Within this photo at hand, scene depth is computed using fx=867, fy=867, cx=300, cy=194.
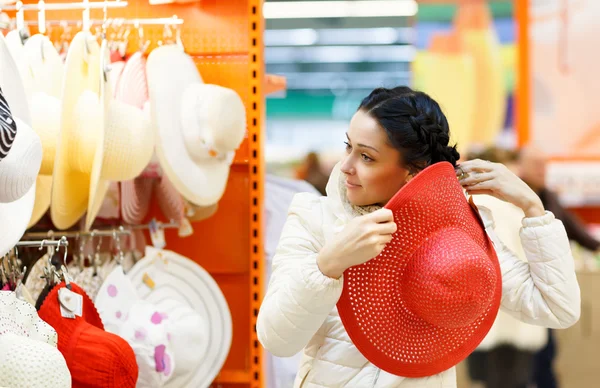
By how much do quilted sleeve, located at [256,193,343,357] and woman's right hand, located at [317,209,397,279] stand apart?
35 millimetres

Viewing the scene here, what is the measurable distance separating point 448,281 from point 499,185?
1.01 ft

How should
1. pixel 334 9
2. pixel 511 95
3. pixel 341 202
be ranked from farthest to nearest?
pixel 334 9 → pixel 511 95 → pixel 341 202

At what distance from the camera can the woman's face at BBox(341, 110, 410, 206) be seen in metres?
1.51

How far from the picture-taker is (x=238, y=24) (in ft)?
8.57

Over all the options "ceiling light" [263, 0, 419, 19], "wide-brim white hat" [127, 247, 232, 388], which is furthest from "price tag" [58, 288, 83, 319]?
"ceiling light" [263, 0, 419, 19]

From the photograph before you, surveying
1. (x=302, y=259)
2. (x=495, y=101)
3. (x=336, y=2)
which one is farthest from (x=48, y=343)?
(x=336, y=2)

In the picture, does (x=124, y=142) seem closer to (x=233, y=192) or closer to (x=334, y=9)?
(x=233, y=192)

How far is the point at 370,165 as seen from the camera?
4.98 ft

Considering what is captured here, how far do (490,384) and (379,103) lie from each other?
118 inches

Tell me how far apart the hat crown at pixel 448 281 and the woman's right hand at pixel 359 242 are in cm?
10

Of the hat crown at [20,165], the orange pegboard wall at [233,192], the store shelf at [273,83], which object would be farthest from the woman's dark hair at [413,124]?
the store shelf at [273,83]

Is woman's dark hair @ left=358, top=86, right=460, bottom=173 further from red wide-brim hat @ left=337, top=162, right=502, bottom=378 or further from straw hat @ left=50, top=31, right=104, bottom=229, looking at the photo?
straw hat @ left=50, top=31, right=104, bottom=229

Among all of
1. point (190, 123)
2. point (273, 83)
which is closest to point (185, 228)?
point (190, 123)

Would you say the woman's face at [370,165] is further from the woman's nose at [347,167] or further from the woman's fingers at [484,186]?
the woman's fingers at [484,186]
